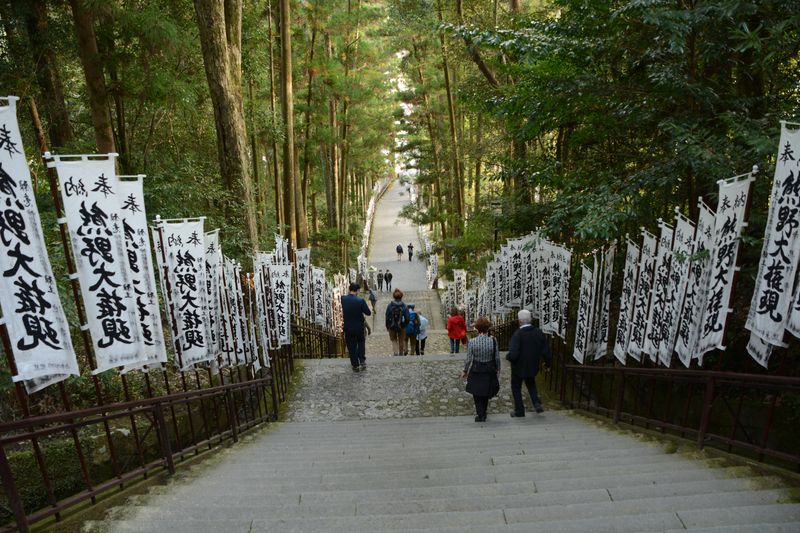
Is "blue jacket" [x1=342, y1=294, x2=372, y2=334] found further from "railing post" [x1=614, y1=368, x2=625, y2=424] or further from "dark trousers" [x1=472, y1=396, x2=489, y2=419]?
"railing post" [x1=614, y1=368, x2=625, y2=424]

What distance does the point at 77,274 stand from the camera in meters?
4.22

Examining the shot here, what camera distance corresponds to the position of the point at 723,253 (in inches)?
179

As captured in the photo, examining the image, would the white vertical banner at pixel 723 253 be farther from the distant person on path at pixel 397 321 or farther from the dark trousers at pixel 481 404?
the distant person on path at pixel 397 321

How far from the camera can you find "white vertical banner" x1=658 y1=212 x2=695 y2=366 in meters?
5.07

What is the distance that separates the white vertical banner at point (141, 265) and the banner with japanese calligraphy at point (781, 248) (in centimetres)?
486

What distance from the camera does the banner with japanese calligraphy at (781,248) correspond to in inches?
148

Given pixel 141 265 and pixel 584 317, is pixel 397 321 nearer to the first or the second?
pixel 584 317

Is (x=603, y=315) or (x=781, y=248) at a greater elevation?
(x=781, y=248)

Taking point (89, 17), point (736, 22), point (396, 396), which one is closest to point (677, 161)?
point (736, 22)

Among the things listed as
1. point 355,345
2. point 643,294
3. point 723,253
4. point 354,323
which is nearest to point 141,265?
point 354,323

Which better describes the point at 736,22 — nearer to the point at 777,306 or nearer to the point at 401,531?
the point at 777,306

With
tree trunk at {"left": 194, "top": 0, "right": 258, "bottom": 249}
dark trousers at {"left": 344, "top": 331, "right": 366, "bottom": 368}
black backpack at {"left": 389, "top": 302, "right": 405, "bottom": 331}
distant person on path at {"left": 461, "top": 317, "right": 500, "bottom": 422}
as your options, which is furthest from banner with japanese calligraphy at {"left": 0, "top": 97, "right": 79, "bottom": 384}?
black backpack at {"left": 389, "top": 302, "right": 405, "bottom": 331}

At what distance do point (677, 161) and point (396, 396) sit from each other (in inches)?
210

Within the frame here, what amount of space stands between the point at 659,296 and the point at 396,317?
22.6 feet
